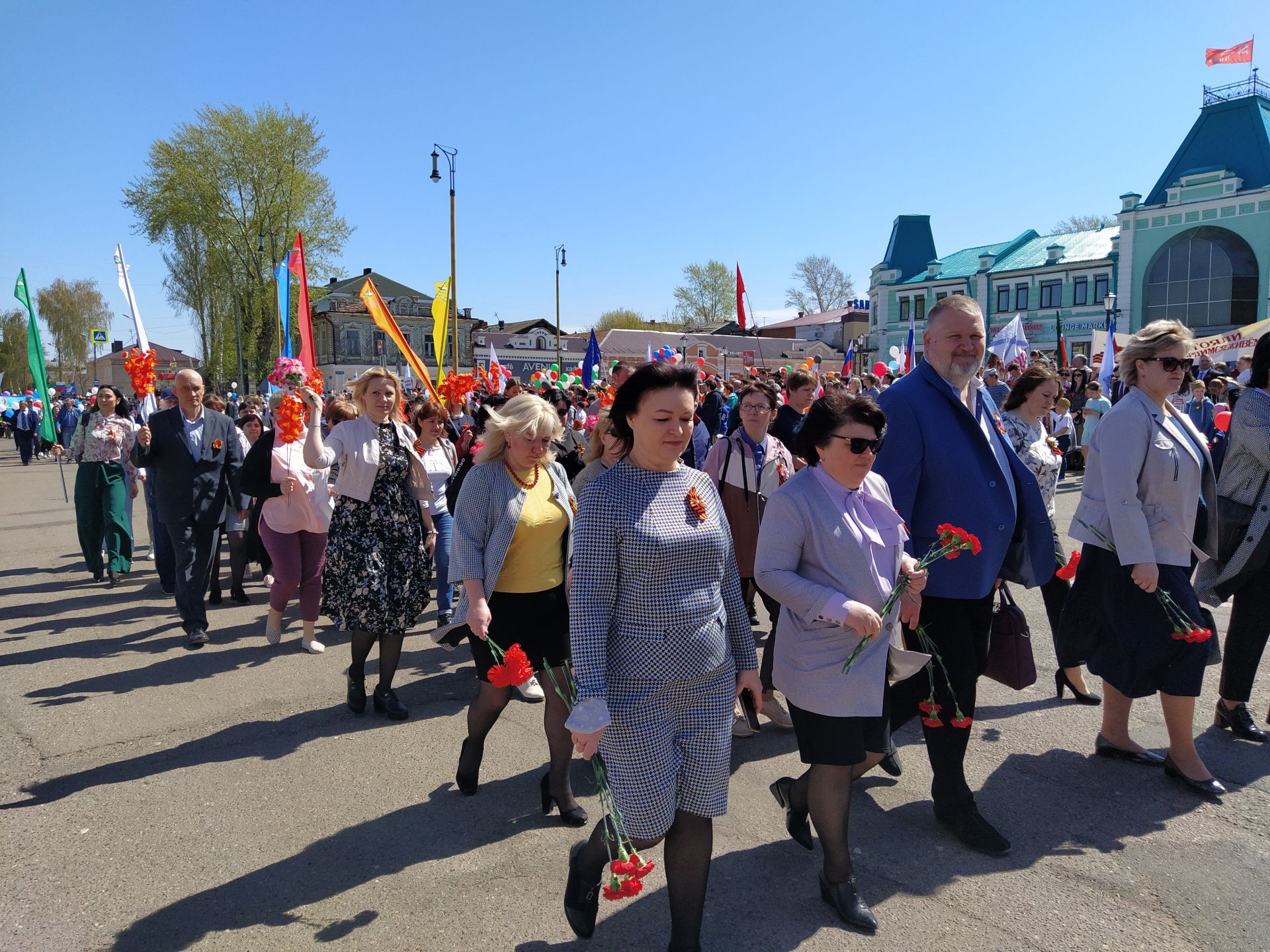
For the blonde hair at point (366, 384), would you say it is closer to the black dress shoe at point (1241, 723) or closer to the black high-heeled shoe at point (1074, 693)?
the black high-heeled shoe at point (1074, 693)

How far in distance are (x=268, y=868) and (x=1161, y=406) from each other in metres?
4.38

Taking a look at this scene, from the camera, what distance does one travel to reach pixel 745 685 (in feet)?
9.05

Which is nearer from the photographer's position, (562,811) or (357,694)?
(562,811)

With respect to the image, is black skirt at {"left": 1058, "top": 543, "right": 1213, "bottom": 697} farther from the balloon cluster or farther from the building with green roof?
the building with green roof

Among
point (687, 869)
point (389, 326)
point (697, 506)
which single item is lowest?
point (687, 869)

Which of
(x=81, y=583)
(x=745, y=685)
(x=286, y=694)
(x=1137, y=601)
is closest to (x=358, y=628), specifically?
(x=286, y=694)

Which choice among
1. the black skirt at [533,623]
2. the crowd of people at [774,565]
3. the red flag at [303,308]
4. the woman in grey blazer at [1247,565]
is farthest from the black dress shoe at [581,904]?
the red flag at [303,308]

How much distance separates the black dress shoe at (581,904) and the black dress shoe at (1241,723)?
3.70 metres

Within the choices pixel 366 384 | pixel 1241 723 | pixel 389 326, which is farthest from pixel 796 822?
pixel 389 326

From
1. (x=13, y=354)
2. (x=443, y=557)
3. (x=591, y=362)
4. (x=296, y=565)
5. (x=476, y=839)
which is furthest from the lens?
(x=13, y=354)

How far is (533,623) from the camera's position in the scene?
3.84m

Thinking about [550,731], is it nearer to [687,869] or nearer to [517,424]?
[687,869]

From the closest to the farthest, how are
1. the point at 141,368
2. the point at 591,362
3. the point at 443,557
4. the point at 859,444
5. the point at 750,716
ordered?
the point at 859,444 → the point at 750,716 → the point at 443,557 → the point at 141,368 → the point at 591,362

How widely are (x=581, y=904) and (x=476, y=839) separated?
2.97 feet
